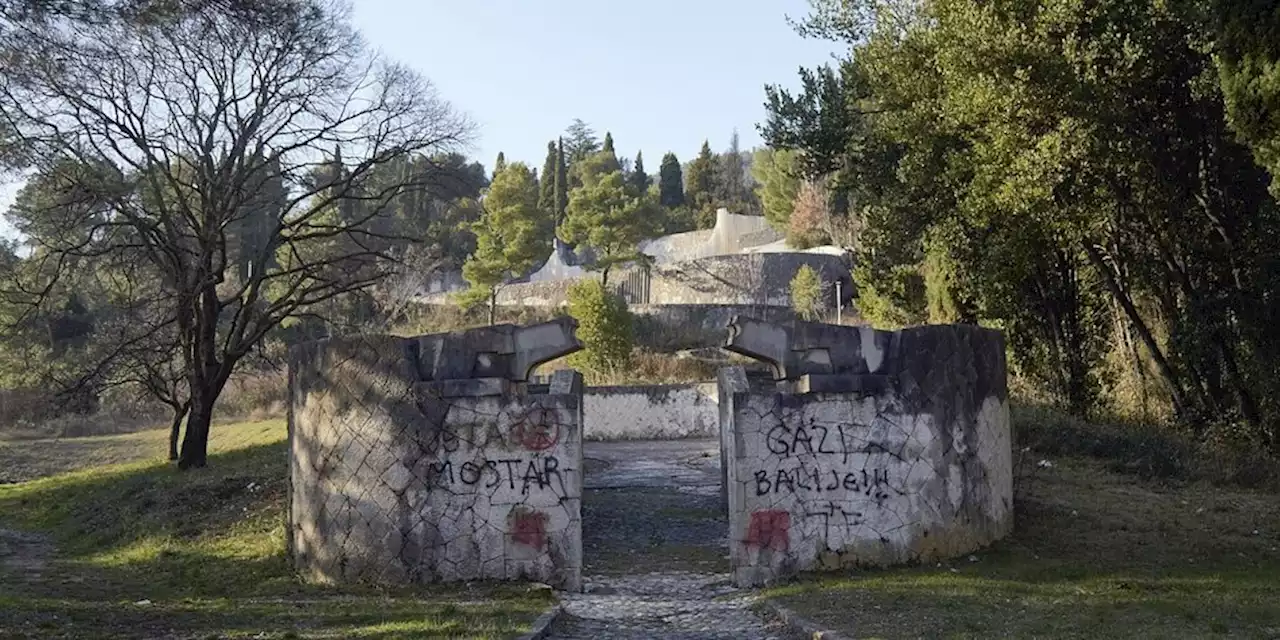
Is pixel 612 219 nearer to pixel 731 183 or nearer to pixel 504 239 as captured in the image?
pixel 504 239

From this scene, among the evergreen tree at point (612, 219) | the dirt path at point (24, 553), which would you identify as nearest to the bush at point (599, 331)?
the evergreen tree at point (612, 219)

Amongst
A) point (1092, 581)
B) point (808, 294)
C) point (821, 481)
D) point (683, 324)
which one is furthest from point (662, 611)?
point (808, 294)

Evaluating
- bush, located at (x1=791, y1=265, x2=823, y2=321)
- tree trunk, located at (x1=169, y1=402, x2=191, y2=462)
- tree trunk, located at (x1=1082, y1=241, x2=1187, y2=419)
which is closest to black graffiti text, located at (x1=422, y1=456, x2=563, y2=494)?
tree trunk, located at (x1=1082, y1=241, x2=1187, y2=419)

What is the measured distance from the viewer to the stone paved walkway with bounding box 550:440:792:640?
930 cm

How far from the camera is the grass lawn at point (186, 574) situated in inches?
343

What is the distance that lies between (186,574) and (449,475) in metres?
4.38

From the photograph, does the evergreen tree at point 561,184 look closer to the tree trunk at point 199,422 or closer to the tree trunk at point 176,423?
the tree trunk at point 176,423

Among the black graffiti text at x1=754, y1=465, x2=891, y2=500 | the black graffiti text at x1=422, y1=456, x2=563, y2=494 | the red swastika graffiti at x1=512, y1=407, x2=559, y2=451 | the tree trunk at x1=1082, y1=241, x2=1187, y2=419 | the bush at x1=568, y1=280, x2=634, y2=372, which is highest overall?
the bush at x1=568, y1=280, x2=634, y2=372

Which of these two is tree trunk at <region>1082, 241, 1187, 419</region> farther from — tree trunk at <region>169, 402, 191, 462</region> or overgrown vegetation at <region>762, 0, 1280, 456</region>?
tree trunk at <region>169, 402, 191, 462</region>

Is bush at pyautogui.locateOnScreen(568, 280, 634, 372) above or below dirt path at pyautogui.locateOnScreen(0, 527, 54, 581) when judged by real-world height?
above

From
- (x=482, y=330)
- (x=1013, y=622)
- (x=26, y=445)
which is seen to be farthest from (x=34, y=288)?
(x=1013, y=622)

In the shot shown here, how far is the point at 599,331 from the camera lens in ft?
119

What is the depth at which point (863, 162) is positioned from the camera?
21312 mm

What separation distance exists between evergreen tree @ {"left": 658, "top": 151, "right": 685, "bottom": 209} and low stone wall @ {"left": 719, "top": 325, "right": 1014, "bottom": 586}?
62.6 meters
